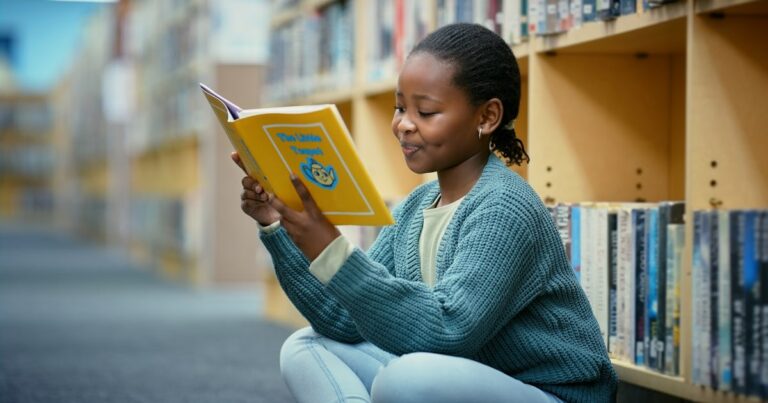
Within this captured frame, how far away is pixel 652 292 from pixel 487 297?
0.54 m

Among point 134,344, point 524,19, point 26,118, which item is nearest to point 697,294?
point 524,19

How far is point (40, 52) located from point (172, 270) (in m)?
12.4

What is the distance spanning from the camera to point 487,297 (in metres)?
1.32

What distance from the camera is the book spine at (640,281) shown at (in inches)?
70.5

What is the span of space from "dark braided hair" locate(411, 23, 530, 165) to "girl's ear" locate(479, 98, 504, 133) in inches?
0.4

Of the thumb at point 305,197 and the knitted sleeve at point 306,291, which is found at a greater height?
the thumb at point 305,197

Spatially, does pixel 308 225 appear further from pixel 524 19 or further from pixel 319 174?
pixel 524 19

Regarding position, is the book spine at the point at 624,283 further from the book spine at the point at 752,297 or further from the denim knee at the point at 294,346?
the denim knee at the point at 294,346

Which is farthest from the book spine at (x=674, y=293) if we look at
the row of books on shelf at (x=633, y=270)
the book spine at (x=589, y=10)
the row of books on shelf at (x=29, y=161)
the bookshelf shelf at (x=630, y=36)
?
the row of books on shelf at (x=29, y=161)

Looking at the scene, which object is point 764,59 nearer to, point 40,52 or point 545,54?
point 545,54

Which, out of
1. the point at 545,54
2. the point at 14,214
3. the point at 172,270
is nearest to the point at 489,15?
the point at 545,54

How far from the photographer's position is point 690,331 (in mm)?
1605

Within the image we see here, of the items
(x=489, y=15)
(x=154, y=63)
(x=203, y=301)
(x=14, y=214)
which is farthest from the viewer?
(x=14, y=214)

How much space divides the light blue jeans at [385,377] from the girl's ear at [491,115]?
0.34 metres
